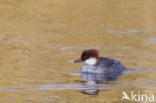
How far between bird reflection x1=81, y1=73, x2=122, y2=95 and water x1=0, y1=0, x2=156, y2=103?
3 cm

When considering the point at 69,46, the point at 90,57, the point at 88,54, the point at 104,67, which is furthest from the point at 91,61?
the point at 69,46

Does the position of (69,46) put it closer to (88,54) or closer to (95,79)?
(88,54)

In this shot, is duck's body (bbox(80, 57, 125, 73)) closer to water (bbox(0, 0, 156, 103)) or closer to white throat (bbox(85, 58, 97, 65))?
white throat (bbox(85, 58, 97, 65))

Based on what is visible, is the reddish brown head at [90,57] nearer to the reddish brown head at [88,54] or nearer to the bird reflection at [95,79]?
the reddish brown head at [88,54]

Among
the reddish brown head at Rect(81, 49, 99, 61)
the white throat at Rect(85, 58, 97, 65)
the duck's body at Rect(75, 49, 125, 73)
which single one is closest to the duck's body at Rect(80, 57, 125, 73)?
the duck's body at Rect(75, 49, 125, 73)

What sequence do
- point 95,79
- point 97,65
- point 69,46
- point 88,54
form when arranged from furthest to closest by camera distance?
point 69,46 < point 88,54 < point 97,65 < point 95,79

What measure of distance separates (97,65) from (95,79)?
93cm

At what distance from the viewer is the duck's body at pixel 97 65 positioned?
43.5ft

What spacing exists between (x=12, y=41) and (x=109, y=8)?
7228 millimetres

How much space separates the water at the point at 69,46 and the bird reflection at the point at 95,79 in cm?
3

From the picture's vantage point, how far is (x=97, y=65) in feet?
43.7

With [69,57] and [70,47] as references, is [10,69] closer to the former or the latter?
[69,57]

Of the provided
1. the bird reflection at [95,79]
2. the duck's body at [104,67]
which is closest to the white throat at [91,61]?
the duck's body at [104,67]

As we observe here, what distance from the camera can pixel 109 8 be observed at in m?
23.2
